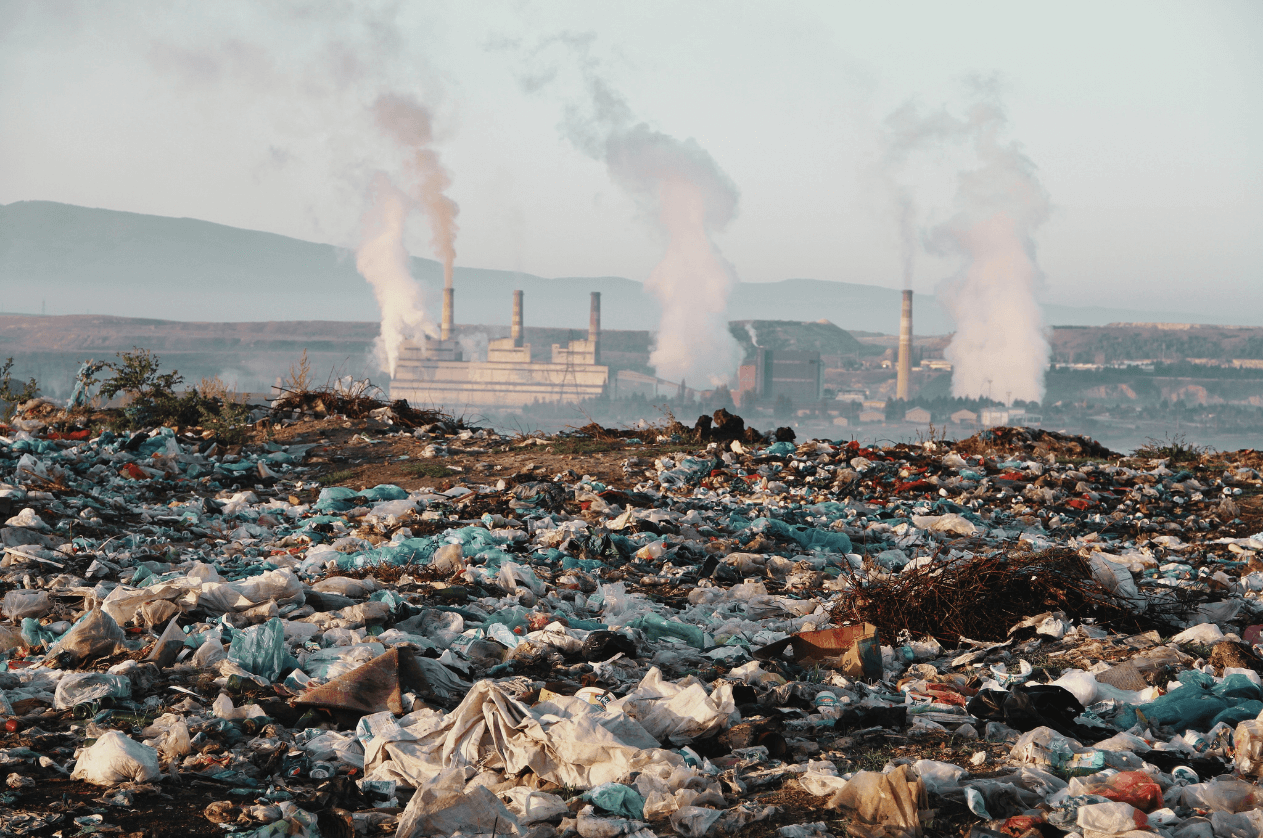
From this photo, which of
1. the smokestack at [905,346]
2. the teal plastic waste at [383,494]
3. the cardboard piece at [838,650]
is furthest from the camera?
the smokestack at [905,346]

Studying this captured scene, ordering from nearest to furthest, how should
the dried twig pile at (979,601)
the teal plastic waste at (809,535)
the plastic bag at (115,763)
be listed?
the plastic bag at (115,763)
the dried twig pile at (979,601)
the teal plastic waste at (809,535)

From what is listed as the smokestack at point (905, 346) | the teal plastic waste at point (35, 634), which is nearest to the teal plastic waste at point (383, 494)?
the teal plastic waste at point (35, 634)

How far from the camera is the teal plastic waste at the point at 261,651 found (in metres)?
3.28

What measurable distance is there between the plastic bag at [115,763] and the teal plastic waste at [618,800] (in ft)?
3.77

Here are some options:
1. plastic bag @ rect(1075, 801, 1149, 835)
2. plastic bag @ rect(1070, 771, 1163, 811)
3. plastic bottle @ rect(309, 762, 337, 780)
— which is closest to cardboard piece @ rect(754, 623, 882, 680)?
plastic bag @ rect(1070, 771, 1163, 811)

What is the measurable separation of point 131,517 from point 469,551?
2.57 meters

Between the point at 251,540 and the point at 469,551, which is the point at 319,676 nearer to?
the point at 469,551

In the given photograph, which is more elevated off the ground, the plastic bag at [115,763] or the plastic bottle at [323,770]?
the plastic bag at [115,763]

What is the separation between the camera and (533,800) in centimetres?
232

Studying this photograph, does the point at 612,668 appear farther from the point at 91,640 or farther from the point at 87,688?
→ the point at 91,640

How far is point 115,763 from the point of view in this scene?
2451mm

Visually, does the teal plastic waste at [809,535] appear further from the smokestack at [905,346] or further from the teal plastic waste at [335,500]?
the smokestack at [905,346]

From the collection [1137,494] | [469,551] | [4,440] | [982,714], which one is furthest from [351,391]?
[982,714]

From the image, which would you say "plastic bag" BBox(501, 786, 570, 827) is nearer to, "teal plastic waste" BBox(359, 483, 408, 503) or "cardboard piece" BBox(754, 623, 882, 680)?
"cardboard piece" BBox(754, 623, 882, 680)
